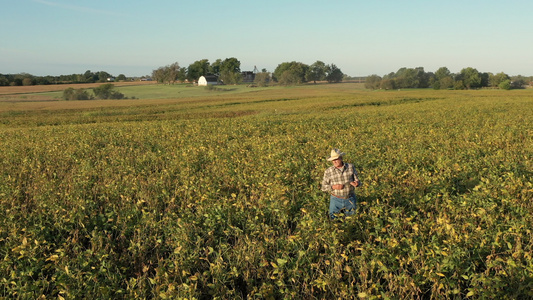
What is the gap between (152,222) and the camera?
19.5 ft

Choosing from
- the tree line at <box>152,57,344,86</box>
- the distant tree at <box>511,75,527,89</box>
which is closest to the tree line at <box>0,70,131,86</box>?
the tree line at <box>152,57,344,86</box>

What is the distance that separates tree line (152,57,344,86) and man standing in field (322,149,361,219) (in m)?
130

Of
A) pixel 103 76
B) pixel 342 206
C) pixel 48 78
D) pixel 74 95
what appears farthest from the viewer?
pixel 103 76

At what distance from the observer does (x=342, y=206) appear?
6.20 m

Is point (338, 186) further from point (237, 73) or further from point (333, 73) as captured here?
point (333, 73)

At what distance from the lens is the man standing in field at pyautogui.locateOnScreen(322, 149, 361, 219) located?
6.12 metres

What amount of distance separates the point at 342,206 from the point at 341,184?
0.42 meters

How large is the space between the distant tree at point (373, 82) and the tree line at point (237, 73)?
3119 cm

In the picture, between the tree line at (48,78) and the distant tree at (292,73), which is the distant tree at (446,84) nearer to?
the distant tree at (292,73)

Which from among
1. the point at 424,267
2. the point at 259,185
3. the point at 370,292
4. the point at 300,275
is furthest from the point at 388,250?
the point at 259,185

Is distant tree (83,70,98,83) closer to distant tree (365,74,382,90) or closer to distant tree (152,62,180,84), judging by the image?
distant tree (152,62,180,84)

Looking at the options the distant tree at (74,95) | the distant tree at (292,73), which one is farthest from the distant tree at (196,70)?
the distant tree at (74,95)

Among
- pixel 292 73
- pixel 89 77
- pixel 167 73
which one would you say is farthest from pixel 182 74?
pixel 292 73

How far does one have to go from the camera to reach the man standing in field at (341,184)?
6.12 m
